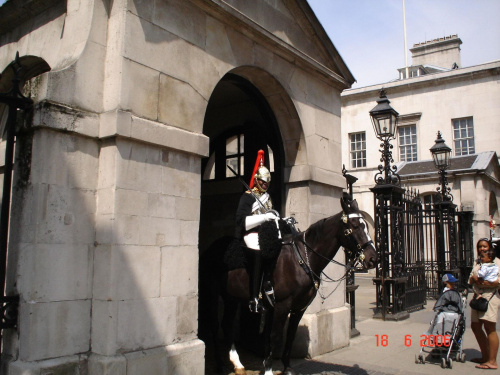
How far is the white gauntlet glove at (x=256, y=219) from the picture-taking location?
20.1ft

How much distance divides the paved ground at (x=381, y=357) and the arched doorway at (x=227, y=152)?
9.28 ft

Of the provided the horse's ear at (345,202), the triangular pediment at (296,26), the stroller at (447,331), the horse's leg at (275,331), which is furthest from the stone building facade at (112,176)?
the stroller at (447,331)

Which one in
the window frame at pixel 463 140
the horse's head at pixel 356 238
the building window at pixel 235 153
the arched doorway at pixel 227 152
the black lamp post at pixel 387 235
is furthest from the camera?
the window frame at pixel 463 140

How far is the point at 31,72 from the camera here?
7078mm

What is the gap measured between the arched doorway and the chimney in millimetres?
31352

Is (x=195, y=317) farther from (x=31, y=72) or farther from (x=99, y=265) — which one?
(x=31, y=72)

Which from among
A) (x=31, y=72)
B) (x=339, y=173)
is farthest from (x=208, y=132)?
(x=31, y=72)

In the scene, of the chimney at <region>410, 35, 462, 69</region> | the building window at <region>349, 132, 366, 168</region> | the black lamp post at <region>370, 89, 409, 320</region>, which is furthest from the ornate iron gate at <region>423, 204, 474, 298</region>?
the chimney at <region>410, 35, 462, 69</region>

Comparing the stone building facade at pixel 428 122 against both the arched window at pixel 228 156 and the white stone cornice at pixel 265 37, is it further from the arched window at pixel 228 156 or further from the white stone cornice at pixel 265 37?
the white stone cornice at pixel 265 37

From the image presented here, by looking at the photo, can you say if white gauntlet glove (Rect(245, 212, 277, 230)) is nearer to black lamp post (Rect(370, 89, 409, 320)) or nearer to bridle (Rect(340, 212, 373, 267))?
bridle (Rect(340, 212, 373, 267))

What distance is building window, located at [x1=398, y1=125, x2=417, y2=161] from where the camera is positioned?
30.9 metres

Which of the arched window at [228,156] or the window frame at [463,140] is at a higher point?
the window frame at [463,140]

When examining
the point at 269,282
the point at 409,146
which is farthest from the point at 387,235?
the point at 409,146

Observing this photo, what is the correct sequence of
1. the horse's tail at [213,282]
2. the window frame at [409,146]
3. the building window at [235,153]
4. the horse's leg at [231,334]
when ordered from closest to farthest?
the horse's leg at [231,334], the horse's tail at [213,282], the building window at [235,153], the window frame at [409,146]
